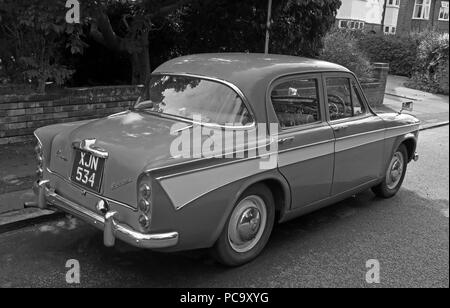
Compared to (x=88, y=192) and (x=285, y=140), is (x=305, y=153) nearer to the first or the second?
(x=285, y=140)

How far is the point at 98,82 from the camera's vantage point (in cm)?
930

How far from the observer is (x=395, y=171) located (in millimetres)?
5738

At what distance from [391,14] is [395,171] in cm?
3606

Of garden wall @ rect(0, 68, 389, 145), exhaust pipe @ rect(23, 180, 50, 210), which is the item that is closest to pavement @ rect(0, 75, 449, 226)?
garden wall @ rect(0, 68, 389, 145)

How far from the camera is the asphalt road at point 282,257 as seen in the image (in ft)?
11.8

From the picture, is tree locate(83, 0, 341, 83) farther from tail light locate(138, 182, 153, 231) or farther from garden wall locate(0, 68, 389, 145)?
tail light locate(138, 182, 153, 231)

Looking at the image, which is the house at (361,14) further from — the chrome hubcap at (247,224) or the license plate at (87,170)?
the license plate at (87,170)

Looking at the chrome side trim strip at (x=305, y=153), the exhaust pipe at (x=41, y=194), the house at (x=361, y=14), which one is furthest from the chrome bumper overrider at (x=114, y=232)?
A: the house at (x=361, y=14)

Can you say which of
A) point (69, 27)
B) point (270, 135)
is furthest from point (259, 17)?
point (270, 135)

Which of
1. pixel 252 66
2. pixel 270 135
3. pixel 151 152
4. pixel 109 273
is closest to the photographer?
pixel 151 152

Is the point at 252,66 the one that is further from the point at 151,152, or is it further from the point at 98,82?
the point at 98,82

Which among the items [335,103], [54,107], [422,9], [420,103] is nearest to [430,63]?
[420,103]

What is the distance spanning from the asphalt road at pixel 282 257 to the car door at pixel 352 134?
52 centimetres

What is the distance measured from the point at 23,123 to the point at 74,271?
368cm
